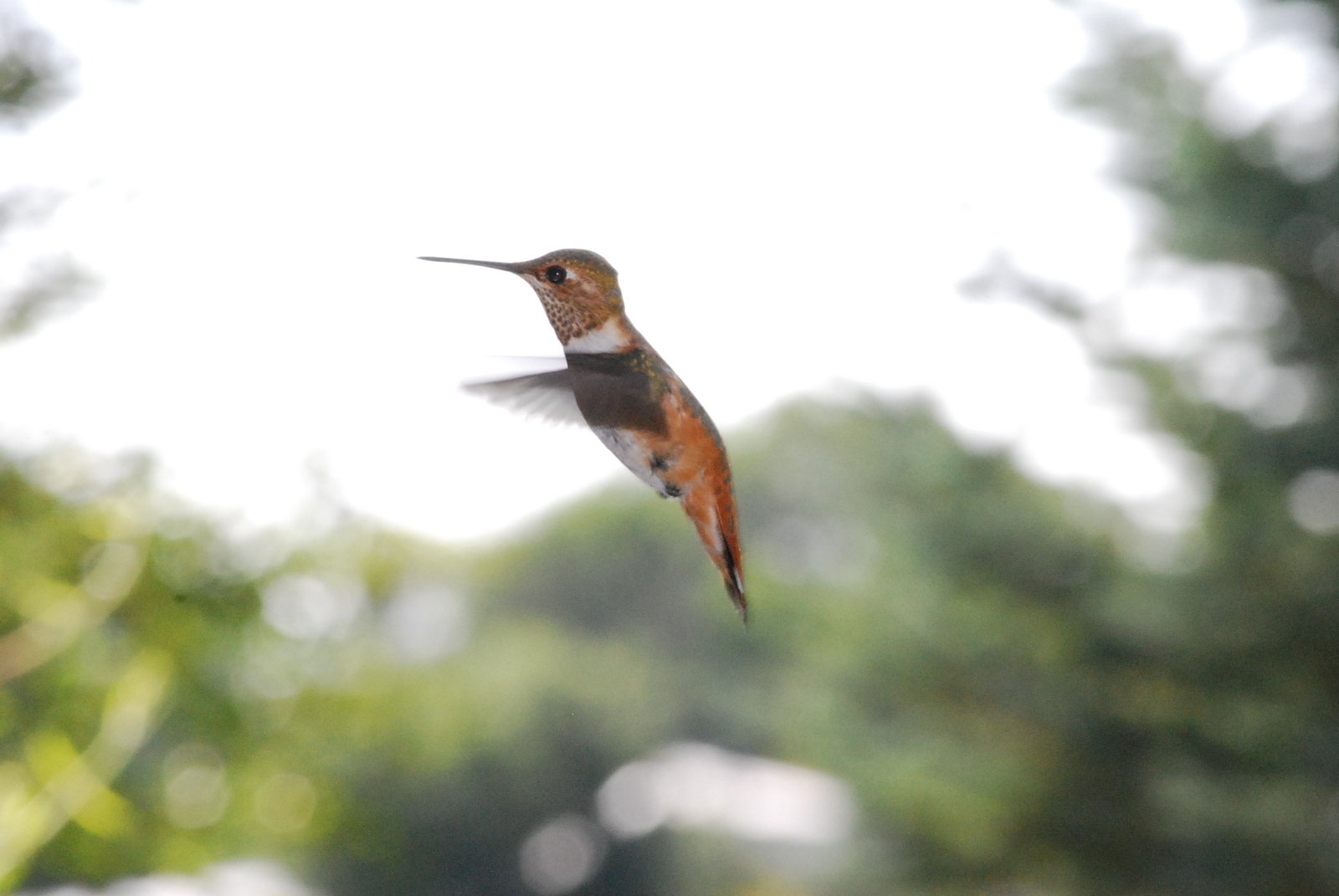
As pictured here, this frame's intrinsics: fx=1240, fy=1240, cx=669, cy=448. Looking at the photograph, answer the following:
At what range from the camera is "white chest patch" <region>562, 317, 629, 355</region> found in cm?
43

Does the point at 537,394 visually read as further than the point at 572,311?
Yes

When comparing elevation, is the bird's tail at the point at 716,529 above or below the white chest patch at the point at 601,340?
below

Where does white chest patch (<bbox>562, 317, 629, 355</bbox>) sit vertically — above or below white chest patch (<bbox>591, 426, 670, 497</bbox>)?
above

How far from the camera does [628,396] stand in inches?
18.0

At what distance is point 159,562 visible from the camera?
4.51 ft

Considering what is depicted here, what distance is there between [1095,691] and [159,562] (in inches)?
154

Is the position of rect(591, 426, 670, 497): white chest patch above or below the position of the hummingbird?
below

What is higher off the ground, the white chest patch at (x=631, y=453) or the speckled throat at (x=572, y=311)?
the speckled throat at (x=572, y=311)

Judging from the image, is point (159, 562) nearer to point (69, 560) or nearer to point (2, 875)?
point (69, 560)

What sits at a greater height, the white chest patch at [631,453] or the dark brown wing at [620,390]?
the dark brown wing at [620,390]

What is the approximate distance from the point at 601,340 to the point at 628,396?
0.08 ft

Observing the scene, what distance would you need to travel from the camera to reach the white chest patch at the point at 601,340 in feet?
1.42

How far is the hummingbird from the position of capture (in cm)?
43

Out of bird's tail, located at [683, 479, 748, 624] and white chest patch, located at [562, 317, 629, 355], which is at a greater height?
white chest patch, located at [562, 317, 629, 355]
